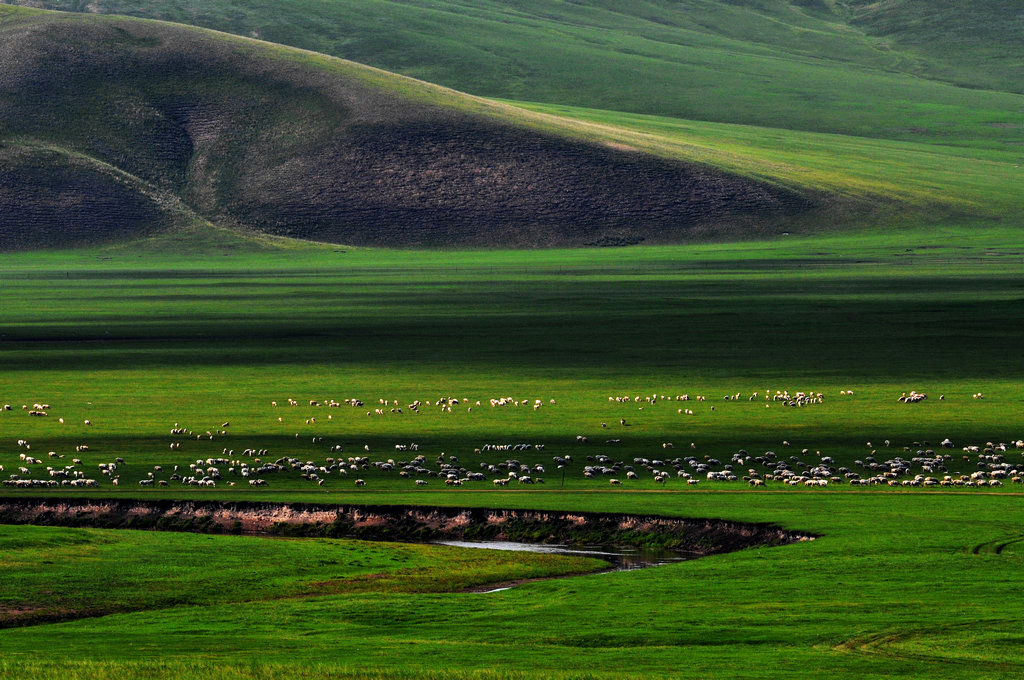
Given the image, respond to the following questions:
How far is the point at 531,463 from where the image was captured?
48.8 metres

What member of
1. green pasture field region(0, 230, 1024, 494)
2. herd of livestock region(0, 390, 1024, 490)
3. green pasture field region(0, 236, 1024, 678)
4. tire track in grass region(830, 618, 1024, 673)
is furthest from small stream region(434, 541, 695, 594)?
tire track in grass region(830, 618, 1024, 673)

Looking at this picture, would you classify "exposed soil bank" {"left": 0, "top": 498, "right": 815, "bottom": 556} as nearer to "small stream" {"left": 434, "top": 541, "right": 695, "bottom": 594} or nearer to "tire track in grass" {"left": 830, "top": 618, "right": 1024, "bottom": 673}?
"small stream" {"left": 434, "top": 541, "right": 695, "bottom": 594}

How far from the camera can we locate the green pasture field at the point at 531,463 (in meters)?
26.2

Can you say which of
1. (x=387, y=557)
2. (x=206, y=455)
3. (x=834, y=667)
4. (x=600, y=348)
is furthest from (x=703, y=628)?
(x=600, y=348)

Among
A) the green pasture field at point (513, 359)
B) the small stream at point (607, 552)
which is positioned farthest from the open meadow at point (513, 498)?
the green pasture field at point (513, 359)

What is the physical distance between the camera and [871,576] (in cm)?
3120

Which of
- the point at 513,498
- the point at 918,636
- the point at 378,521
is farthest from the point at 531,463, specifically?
the point at 918,636

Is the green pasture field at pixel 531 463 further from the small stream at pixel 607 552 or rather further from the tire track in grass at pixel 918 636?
the small stream at pixel 607 552

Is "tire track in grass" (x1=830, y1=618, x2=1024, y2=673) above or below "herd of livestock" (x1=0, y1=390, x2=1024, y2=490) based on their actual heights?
above

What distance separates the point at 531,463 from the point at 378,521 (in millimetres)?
9128

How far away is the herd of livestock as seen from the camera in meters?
45.1

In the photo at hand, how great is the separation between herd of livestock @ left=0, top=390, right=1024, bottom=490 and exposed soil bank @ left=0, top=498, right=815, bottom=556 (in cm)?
286

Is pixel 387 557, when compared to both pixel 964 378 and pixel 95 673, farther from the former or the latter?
pixel 964 378

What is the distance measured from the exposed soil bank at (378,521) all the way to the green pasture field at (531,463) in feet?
3.15
